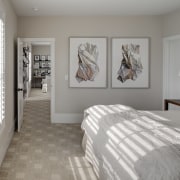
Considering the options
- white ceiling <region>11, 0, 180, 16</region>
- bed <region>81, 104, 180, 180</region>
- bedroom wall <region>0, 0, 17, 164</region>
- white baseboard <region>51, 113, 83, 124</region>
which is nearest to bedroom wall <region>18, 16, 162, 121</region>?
white baseboard <region>51, 113, 83, 124</region>

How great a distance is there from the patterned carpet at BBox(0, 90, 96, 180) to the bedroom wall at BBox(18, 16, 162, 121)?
70 centimetres

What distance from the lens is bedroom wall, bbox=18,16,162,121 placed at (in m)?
6.17

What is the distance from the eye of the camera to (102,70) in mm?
6266

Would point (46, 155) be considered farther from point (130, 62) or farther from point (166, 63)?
point (166, 63)

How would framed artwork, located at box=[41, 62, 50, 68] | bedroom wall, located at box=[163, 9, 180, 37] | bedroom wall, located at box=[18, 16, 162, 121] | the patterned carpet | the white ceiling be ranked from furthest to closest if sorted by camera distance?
framed artwork, located at box=[41, 62, 50, 68]
bedroom wall, located at box=[18, 16, 162, 121]
bedroom wall, located at box=[163, 9, 180, 37]
the white ceiling
the patterned carpet

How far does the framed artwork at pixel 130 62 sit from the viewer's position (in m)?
6.23

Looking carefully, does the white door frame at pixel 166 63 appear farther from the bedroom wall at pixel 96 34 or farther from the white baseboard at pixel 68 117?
the white baseboard at pixel 68 117

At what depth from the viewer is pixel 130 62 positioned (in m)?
6.26

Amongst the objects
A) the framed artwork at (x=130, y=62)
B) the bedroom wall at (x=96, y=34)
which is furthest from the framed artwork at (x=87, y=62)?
the framed artwork at (x=130, y=62)

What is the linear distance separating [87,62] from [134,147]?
4.29 meters

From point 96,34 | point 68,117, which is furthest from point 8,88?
point 96,34

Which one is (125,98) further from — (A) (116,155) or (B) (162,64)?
(A) (116,155)

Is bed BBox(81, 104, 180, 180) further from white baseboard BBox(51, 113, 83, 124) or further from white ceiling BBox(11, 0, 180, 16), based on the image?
white baseboard BBox(51, 113, 83, 124)

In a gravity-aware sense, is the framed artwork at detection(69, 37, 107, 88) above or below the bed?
above
